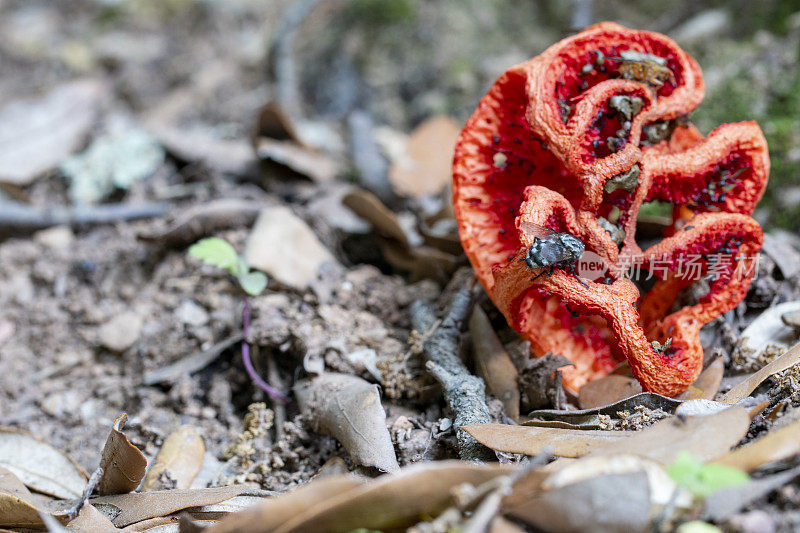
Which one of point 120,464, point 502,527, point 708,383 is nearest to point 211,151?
point 120,464

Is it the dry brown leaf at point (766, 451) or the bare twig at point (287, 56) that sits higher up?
the bare twig at point (287, 56)

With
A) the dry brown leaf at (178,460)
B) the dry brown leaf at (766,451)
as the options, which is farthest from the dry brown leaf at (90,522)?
the dry brown leaf at (766,451)

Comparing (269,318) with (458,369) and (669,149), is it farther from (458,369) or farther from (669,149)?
(669,149)

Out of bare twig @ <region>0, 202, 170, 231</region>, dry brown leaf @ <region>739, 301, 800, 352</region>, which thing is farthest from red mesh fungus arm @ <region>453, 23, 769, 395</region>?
bare twig @ <region>0, 202, 170, 231</region>

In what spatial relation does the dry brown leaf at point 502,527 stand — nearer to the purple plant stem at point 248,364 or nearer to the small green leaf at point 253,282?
the purple plant stem at point 248,364

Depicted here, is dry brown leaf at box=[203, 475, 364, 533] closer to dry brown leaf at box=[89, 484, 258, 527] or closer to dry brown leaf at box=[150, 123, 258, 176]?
dry brown leaf at box=[89, 484, 258, 527]

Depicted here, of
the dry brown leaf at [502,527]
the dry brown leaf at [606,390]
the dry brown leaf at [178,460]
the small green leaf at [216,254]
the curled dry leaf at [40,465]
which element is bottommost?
the curled dry leaf at [40,465]

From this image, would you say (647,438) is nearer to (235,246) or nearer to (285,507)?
(285,507)

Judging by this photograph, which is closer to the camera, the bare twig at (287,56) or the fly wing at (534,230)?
the fly wing at (534,230)
